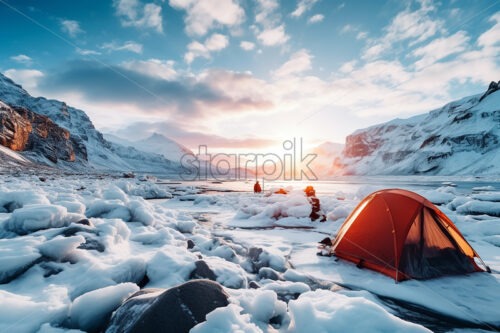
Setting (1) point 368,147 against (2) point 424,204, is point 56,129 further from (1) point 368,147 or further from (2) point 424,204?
(1) point 368,147

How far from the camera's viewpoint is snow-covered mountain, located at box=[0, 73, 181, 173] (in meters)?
120

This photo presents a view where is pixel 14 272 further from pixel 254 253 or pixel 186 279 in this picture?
pixel 254 253

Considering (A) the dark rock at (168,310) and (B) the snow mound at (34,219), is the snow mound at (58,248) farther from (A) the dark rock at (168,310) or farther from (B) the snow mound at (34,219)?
(A) the dark rock at (168,310)

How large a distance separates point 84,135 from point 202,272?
18292 centimetres

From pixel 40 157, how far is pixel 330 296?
8085 centimetres

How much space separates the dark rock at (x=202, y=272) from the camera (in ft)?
10.7

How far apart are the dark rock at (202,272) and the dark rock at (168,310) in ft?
3.83

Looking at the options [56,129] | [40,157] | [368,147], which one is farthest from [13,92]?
[368,147]

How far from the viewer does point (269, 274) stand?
4.11m

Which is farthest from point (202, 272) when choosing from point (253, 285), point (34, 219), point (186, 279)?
point (34, 219)

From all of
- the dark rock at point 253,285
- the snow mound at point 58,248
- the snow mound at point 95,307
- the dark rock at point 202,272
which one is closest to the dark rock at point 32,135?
the snow mound at point 58,248

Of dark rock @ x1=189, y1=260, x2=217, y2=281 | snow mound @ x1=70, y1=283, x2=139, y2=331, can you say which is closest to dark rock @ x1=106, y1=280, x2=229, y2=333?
snow mound @ x1=70, y1=283, x2=139, y2=331

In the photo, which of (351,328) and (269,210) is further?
(269,210)

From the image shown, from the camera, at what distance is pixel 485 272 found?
172 inches
